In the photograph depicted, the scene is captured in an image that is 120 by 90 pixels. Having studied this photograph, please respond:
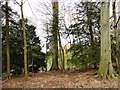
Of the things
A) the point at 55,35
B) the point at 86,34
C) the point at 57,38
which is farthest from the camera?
the point at 57,38

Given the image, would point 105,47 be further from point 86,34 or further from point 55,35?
point 55,35

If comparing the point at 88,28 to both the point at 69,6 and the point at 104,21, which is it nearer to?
the point at 69,6

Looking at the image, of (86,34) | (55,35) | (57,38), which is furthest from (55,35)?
(86,34)

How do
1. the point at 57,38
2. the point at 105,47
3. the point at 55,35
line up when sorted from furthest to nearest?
the point at 57,38 < the point at 55,35 < the point at 105,47

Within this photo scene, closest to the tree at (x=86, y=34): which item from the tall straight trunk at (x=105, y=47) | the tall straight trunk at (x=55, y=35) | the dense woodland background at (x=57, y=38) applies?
the dense woodland background at (x=57, y=38)

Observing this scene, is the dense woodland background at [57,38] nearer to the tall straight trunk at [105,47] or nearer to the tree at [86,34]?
the tree at [86,34]

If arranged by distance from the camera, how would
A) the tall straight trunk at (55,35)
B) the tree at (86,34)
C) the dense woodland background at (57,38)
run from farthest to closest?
the tall straight trunk at (55,35), the tree at (86,34), the dense woodland background at (57,38)

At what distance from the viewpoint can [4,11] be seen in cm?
421

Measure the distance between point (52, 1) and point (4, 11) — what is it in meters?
1.95

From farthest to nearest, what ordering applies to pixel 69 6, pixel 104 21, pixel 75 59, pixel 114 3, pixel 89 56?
pixel 69 6, pixel 75 59, pixel 89 56, pixel 114 3, pixel 104 21

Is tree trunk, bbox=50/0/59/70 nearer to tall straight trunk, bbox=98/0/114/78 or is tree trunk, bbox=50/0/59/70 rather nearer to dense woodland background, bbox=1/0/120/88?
dense woodland background, bbox=1/0/120/88

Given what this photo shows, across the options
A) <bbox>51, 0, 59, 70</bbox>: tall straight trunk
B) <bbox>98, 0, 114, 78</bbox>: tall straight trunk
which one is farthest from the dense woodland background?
<bbox>98, 0, 114, 78</bbox>: tall straight trunk

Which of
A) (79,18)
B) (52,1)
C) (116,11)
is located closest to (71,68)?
(79,18)

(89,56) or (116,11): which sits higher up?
(116,11)
